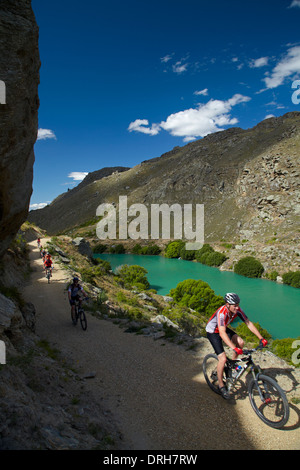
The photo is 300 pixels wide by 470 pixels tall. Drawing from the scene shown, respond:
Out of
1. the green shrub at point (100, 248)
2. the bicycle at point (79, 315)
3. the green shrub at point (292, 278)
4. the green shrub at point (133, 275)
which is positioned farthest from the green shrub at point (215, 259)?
the bicycle at point (79, 315)

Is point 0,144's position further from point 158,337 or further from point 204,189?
point 204,189

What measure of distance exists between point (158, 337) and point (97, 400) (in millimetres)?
4616

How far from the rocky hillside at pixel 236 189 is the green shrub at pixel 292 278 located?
12.6ft

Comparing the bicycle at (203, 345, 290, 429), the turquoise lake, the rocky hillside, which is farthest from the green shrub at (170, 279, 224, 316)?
the bicycle at (203, 345, 290, 429)

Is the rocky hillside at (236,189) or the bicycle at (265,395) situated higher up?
the rocky hillside at (236,189)

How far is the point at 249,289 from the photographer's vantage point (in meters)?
48.9

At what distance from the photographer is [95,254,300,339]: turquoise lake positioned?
34562 millimetres

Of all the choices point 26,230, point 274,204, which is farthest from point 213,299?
point 274,204

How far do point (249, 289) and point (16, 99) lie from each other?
1968 inches

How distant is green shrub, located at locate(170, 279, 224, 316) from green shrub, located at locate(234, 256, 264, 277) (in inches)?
924

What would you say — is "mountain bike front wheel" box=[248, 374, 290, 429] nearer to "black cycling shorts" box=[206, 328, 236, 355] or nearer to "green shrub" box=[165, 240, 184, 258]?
"black cycling shorts" box=[206, 328, 236, 355]

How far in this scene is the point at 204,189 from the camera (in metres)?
103

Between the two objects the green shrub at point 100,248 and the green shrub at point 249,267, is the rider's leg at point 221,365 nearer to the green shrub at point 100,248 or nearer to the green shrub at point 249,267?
the green shrub at point 249,267

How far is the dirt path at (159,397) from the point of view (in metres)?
4.39
